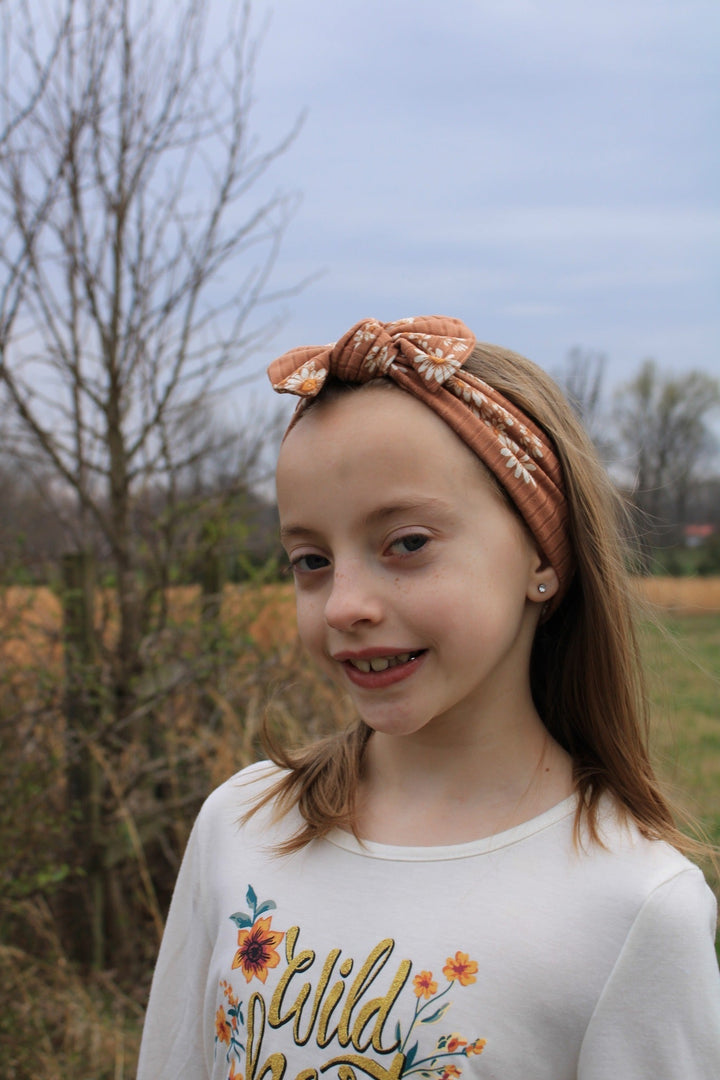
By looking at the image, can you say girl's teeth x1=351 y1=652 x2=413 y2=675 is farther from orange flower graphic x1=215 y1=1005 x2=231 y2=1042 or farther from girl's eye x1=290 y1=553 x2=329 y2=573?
orange flower graphic x1=215 y1=1005 x2=231 y2=1042

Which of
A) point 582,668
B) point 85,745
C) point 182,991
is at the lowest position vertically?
point 182,991

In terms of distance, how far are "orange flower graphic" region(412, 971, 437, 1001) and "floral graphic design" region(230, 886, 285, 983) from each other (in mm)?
215

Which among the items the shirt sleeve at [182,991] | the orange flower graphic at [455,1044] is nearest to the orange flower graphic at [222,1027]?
the shirt sleeve at [182,991]

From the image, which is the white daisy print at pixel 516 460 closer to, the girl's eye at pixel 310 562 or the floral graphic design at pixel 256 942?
the girl's eye at pixel 310 562

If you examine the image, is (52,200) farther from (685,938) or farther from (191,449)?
(685,938)

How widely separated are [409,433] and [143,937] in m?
3.31

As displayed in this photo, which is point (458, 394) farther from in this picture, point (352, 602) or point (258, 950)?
point (258, 950)

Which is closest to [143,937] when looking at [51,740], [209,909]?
[51,740]

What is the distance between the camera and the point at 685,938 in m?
1.09

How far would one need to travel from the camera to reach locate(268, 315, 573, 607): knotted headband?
49.0 inches

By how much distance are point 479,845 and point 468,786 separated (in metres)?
0.09

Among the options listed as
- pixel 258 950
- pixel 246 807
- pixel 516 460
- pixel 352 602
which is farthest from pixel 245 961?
pixel 516 460

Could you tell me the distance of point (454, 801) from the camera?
51.1 inches

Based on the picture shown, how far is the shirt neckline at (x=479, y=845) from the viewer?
1226mm
